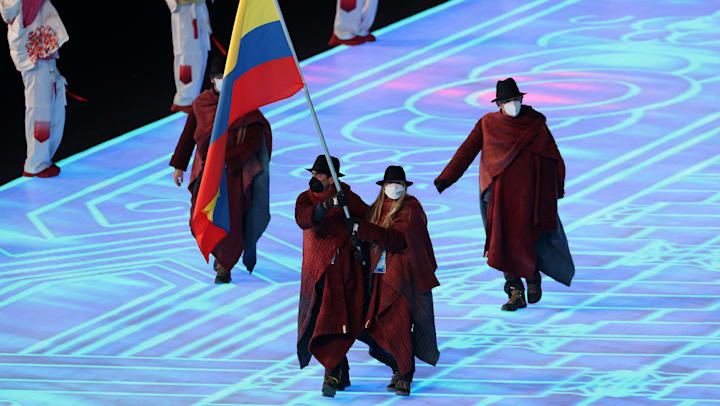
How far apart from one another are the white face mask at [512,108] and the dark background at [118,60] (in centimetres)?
531

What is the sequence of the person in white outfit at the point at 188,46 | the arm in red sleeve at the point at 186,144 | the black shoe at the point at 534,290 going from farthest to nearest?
the person in white outfit at the point at 188,46
the arm in red sleeve at the point at 186,144
the black shoe at the point at 534,290

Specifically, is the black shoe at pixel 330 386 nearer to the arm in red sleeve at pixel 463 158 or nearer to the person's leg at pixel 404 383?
the person's leg at pixel 404 383

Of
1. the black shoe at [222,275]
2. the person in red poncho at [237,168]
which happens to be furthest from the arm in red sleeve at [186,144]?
the black shoe at [222,275]

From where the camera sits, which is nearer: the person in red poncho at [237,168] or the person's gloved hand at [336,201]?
the person's gloved hand at [336,201]

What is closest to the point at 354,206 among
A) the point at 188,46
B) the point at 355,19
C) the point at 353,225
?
the point at 353,225

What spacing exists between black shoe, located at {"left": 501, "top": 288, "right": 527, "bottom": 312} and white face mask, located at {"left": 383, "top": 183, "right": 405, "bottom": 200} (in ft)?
5.85

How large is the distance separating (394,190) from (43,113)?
542 cm

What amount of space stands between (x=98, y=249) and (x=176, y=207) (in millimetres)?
1079

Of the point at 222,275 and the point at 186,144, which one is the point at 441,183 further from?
the point at 186,144

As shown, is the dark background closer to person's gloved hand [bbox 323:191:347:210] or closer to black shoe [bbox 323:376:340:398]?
black shoe [bbox 323:376:340:398]

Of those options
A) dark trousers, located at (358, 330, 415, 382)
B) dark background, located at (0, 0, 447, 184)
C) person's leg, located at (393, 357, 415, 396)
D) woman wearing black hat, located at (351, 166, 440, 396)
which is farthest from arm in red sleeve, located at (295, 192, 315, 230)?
dark background, located at (0, 0, 447, 184)

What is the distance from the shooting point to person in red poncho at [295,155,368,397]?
984 centimetres

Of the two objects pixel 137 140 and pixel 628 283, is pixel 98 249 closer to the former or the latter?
pixel 137 140

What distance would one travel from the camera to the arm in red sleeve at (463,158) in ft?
36.6
